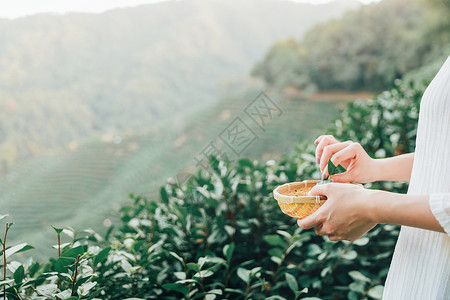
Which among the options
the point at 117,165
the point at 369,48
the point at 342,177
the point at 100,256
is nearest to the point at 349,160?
the point at 342,177

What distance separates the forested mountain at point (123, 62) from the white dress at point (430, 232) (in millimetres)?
5008

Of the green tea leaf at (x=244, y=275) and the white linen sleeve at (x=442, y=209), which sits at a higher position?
the white linen sleeve at (x=442, y=209)

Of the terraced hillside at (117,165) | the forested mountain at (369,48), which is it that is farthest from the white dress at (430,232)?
the forested mountain at (369,48)

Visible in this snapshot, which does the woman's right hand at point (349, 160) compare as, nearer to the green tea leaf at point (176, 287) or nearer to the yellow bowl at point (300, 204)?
the yellow bowl at point (300, 204)

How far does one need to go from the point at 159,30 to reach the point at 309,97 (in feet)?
11.2

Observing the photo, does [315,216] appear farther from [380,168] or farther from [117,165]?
[117,165]

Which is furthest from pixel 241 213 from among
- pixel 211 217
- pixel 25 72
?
pixel 25 72

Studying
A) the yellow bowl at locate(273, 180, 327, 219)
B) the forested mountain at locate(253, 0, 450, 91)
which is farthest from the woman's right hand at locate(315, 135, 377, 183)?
the forested mountain at locate(253, 0, 450, 91)

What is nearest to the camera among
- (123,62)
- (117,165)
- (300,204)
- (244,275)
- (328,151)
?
(300,204)

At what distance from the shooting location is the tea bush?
2.59ft

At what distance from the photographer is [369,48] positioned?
16.9 ft

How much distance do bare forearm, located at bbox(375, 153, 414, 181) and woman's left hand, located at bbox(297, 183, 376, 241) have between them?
20 centimetres

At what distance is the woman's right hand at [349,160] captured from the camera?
66 cm

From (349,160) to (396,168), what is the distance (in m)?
0.08
